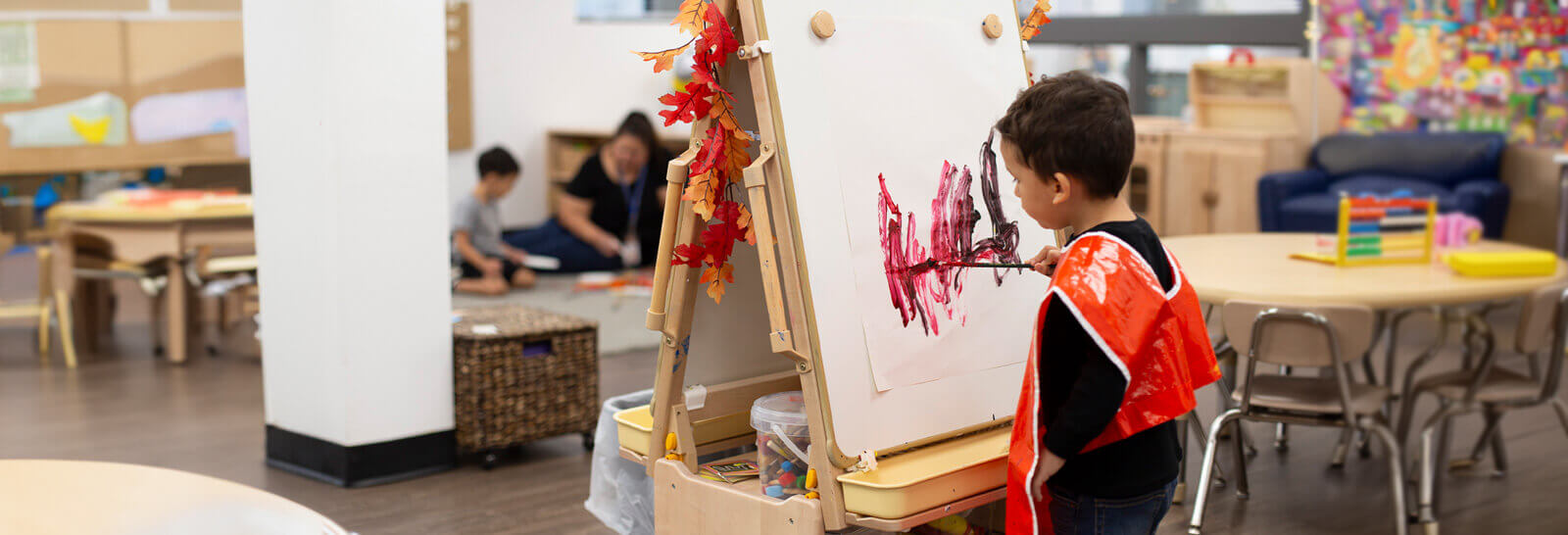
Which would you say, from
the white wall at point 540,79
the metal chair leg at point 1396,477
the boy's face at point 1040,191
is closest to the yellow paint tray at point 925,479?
the boy's face at point 1040,191

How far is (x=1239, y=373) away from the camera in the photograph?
195 inches

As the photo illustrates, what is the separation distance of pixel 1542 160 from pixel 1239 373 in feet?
9.05

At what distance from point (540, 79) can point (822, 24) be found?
692 cm

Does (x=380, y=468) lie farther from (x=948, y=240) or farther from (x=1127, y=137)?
(x=1127, y=137)

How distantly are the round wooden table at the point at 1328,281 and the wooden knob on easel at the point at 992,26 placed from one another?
1.16 meters

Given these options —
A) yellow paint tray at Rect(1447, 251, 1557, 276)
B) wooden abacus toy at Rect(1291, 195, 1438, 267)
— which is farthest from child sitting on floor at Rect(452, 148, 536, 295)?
yellow paint tray at Rect(1447, 251, 1557, 276)

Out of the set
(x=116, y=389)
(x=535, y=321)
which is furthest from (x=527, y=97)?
(x=535, y=321)

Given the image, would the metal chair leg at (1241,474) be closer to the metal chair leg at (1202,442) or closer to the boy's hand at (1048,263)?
the metal chair leg at (1202,442)

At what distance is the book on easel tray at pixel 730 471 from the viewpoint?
7.13 ft

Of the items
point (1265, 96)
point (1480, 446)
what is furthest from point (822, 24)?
point (1265, 96)

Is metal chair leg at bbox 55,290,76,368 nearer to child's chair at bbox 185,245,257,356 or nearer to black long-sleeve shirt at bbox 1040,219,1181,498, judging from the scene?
child's chair at bbox 185,245,257,356

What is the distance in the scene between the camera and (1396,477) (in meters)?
3.09

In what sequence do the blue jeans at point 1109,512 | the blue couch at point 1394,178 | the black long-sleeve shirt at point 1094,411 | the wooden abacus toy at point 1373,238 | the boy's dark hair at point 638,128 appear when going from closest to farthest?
the black long-sleeve shirt at point 1094,411 → the blue jeans at point 1109,512 → the wooden abacus toy at point 1373,238 → the blue couch at point 1394,178 → the boy's dark hair at point 638,128

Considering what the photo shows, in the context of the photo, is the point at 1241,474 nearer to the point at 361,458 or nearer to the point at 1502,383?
the point at 1502,383
